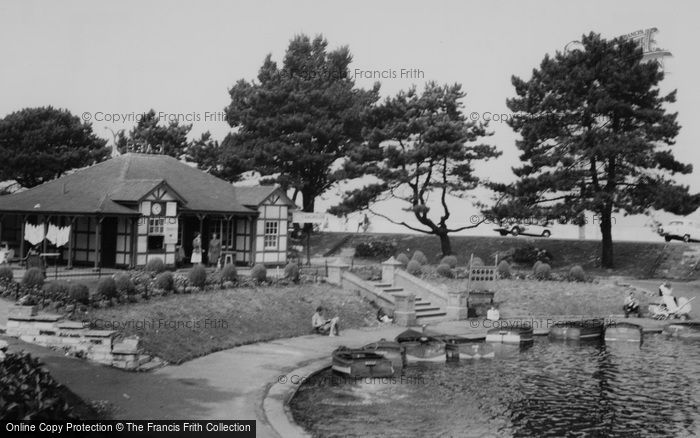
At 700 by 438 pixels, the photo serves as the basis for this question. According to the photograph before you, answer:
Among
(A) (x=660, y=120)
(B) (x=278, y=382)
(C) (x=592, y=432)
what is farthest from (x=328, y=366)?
(A) (x=660, y=120)

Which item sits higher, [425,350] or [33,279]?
[33,279]

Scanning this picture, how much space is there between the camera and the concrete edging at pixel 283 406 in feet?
49.9

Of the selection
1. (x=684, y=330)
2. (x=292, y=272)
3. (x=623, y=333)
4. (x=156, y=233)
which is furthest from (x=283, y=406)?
(x=684, y=330)

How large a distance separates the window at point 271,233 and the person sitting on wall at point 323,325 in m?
12.9

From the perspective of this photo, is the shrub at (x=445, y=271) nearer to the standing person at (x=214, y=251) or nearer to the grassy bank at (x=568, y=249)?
the grassy bank at (x=568, y=249)

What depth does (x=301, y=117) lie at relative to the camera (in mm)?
55125

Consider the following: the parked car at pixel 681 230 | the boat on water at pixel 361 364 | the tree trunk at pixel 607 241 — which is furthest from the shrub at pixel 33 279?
the parked car at pixel 681 230

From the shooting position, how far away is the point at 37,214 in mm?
34312

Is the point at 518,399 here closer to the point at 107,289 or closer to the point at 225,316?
the point at 225,316

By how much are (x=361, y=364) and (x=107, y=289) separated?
9651 mm

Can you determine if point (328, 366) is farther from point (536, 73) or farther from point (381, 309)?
point (536, 73)

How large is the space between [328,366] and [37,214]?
63.5ft

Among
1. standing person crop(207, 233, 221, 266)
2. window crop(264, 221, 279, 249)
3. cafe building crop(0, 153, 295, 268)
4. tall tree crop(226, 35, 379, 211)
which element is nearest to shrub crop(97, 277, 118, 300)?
cafe building crop(0, 153, 295, 268)

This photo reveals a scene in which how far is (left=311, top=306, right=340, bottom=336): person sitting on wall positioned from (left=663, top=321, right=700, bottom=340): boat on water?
1572 cm
